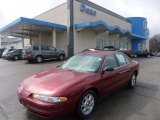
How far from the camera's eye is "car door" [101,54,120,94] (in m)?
4.65

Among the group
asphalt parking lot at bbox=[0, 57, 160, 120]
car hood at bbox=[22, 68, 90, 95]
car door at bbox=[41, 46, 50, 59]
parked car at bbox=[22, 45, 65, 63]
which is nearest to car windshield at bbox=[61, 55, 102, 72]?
car hood at bbox=[22, 68, 90, 95]

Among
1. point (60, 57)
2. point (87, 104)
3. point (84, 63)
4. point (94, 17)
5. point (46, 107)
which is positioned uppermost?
point (94, 17)

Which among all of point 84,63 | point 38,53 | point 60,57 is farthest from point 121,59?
point 60,57

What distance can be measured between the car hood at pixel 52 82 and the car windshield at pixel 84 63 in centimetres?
37

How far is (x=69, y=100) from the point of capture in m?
3.55

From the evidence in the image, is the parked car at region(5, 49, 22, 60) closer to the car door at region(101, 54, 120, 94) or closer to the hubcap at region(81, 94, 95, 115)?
the car door at region(101, 54, 120, 94)

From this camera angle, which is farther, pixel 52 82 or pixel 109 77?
pixel 109 77

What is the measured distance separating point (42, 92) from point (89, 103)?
1.22 metres

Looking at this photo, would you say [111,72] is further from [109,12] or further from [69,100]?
[109,12]

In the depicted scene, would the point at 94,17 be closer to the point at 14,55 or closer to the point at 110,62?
the point at 14,55

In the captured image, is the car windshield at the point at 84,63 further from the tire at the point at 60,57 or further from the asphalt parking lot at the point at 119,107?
the tire at the point at 60,57

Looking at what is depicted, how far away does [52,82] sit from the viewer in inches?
156

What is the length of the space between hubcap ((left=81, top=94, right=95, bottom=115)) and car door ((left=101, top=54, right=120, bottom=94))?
0.52 m

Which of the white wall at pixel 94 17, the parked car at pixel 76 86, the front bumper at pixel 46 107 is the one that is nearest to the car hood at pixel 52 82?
the parked car at pixel 76 86
